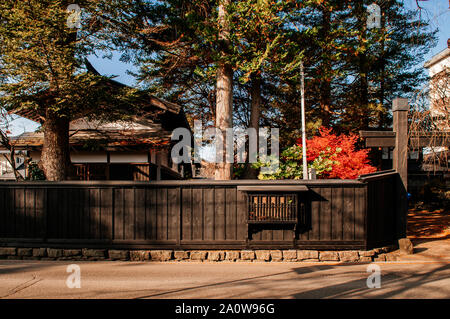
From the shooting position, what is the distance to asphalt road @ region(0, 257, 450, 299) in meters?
5.30

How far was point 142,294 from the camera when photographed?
209 inches

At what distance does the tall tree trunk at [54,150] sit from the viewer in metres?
10.5

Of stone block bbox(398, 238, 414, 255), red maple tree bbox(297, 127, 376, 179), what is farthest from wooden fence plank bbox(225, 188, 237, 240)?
red maple tree bbox(297, 127, 376, 179)

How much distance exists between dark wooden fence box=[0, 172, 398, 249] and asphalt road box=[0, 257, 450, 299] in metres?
0.64

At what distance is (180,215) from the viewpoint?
8.34m

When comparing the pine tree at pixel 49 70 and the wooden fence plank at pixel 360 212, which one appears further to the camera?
the pine tree at pixel 49 70

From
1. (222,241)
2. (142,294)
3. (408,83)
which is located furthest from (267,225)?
(408,83)

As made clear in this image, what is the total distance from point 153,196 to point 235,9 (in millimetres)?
7717

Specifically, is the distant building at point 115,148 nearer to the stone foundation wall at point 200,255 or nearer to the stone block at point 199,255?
the stone foundation wall at point 200,255

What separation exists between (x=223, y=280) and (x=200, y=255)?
1999 mm

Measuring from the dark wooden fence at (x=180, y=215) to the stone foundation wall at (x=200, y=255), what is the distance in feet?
0.53

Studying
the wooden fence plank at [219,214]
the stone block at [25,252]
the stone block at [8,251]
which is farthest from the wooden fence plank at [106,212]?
the wooden fence plank at [219,214]

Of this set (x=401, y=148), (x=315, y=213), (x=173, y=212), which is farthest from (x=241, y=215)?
(x=401, y=148)

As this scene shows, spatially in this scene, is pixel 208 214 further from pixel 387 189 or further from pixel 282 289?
pixel 387 189
